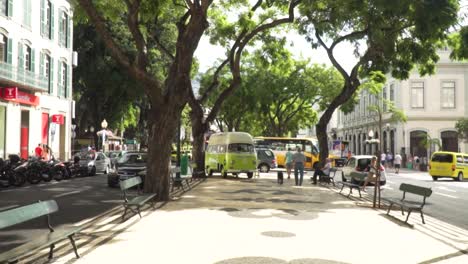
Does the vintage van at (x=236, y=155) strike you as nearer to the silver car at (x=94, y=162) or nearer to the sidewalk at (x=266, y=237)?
the silver car at (x=94, y=162)

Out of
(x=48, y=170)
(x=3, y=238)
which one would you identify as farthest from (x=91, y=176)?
(x=3, y=238)

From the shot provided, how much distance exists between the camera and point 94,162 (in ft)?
91.8

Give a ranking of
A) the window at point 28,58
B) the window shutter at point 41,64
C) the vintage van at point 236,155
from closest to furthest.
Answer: the vintage van at point 236,155 → the window at point 28,58 → the window shutter at point 41,64

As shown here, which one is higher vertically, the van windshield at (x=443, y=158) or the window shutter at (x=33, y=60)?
the window shutter at (x=33, y=60)

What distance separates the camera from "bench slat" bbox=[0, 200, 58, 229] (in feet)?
18.9

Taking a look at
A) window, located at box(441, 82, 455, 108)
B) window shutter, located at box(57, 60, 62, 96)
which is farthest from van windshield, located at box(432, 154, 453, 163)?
window shutter, located at box(57, 60, 62, 96)

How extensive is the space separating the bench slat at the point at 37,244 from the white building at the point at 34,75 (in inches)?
851

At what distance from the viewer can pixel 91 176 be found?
90.3 feet

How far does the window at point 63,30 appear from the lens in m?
36.1

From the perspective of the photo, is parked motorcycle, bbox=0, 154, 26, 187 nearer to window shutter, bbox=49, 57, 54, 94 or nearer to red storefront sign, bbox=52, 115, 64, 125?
red storefront sign, bbox=52, 115, 64, 125

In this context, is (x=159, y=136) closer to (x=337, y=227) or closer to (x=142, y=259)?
(x=337, y=227)

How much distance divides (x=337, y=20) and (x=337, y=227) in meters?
12.0

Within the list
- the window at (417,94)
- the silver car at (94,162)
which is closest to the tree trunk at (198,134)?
the silver car at (94,162)

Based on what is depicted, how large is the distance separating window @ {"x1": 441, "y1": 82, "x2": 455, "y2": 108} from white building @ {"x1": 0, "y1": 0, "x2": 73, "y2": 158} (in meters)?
35.2
